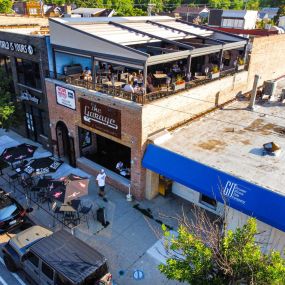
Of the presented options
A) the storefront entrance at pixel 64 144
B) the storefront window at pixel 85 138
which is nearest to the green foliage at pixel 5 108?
the storefront entrance at pixel 64 144

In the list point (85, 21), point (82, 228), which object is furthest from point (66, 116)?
point (82, 228)

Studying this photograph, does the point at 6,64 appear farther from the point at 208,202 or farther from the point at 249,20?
the point at 249,20

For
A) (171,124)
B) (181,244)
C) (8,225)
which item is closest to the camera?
(181,244)

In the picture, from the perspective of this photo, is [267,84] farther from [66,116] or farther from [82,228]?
[82,228]

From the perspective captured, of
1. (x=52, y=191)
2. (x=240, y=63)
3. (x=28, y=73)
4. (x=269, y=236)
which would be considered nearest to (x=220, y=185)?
(x=269, y=236)

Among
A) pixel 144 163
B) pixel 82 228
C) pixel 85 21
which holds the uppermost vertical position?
pixel 85 21

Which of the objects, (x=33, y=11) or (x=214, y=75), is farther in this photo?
(x=33, y=11)

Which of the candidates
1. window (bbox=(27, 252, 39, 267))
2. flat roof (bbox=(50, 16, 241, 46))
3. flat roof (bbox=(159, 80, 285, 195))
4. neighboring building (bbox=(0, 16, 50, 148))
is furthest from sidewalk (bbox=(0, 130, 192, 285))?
flat roof (bbox=(50, 16, 241, 46))
